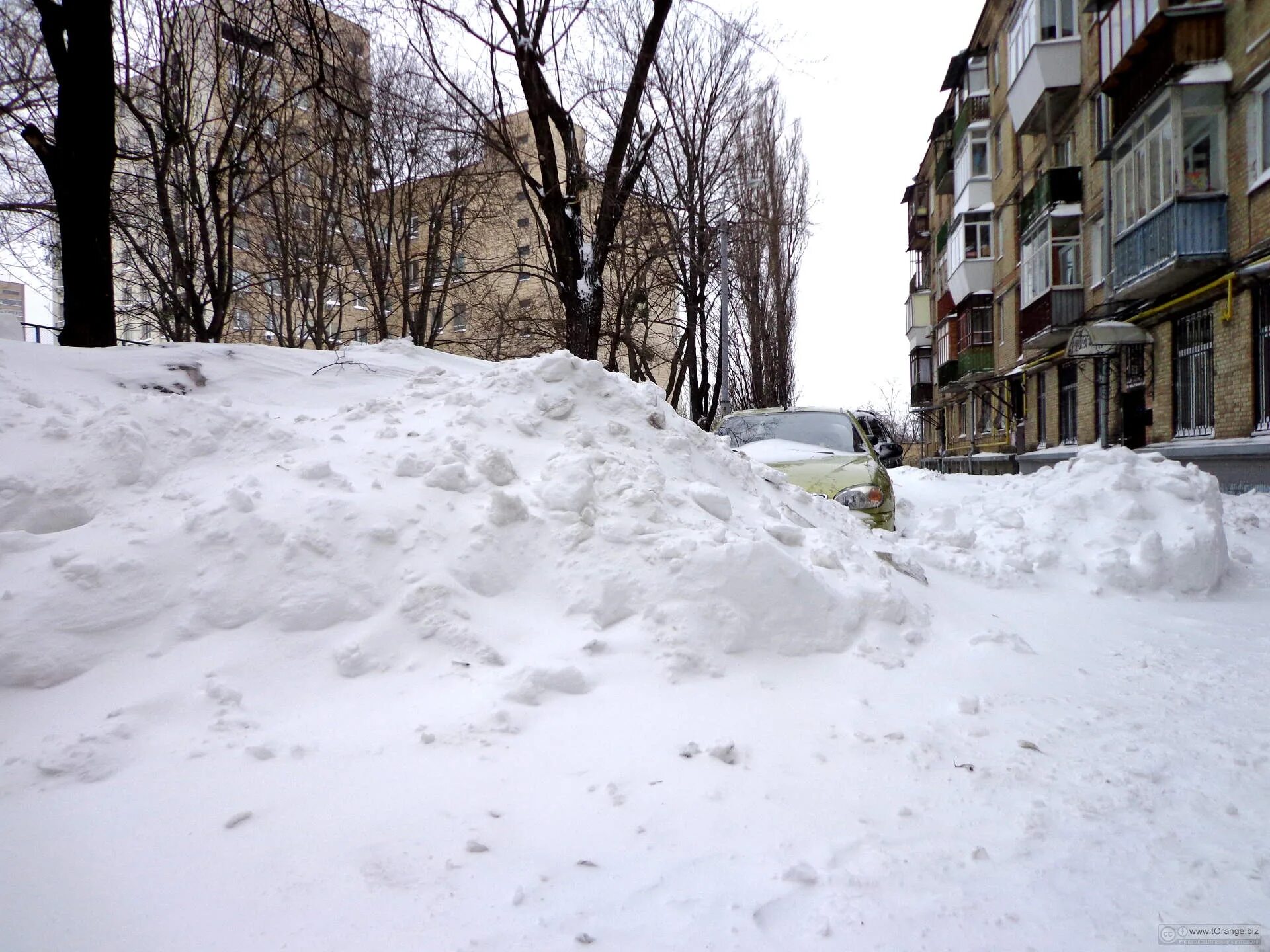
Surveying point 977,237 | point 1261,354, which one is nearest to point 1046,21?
point 977,237

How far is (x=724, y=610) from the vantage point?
340 cm

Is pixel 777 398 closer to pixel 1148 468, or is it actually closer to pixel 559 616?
pixel 1148 468

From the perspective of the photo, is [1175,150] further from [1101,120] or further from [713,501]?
[713,501]

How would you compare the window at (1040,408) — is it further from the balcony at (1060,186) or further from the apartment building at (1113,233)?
the balcony at (1060,186)

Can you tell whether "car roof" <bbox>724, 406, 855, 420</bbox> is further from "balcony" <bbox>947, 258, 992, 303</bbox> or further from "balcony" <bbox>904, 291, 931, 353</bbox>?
"balcony" <bbox>904, 291, 931, 353</bbox>

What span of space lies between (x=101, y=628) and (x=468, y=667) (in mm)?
1425

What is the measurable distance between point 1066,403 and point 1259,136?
362 inches

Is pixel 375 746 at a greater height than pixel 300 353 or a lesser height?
lesser

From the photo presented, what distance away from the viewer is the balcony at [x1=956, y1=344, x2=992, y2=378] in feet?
85.8

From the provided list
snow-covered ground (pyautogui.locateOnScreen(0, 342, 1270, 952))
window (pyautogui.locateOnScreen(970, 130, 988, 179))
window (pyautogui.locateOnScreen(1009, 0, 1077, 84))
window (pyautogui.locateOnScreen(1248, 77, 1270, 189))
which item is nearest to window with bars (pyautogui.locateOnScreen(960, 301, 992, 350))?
window (pyautogui.locateOnScreen(970, 130, 988, 179))

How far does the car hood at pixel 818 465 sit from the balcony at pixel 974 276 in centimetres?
2204

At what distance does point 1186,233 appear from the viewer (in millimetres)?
12312

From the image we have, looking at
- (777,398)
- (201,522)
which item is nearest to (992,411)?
(777,398)

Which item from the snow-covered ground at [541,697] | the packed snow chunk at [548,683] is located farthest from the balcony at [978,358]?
the packed snow chunk at [548,683]
